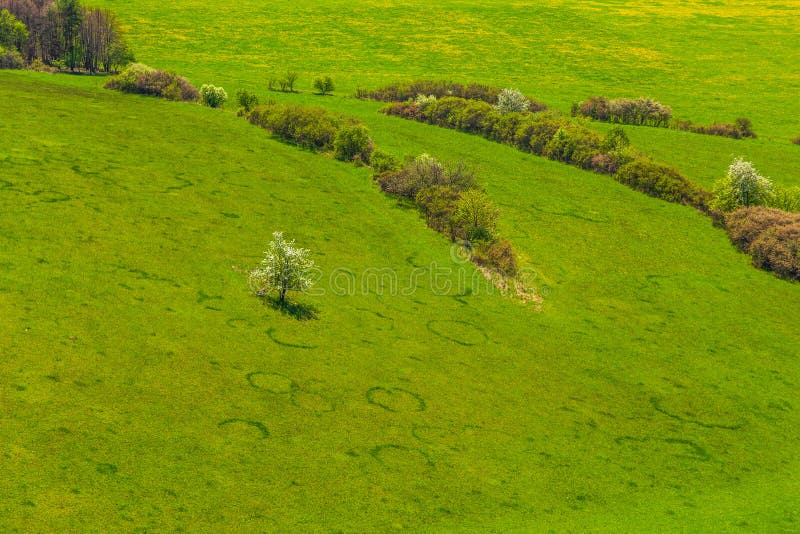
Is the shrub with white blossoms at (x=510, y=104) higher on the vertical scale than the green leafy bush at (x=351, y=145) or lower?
higher

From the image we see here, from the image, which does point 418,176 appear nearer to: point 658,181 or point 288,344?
point 658,181

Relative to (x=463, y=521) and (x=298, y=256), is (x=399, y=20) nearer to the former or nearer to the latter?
(x=298, y=256)

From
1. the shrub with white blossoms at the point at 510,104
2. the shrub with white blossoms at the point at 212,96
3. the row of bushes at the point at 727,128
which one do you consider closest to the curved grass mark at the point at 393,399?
the shrub with white blossoms at the point at 212,96

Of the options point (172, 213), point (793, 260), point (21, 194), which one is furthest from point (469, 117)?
point (21, 194)

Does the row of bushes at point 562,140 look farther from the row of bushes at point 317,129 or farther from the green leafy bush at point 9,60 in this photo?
the green leafy bush at point 9,60

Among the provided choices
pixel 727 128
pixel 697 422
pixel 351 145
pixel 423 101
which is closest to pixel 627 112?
pixel 727 128

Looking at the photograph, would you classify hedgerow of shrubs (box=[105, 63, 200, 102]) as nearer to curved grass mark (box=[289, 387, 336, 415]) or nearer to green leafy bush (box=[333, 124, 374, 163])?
green leafy bush (box=[333, 124, 374, 163])

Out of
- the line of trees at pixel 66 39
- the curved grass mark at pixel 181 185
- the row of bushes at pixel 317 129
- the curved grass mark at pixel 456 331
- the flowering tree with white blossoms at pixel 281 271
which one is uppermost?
the line of trees at pixel 66 39
